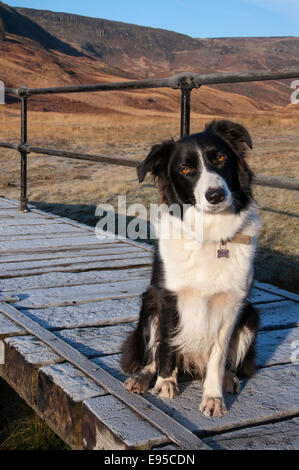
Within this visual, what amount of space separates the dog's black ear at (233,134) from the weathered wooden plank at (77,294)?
1.23 m

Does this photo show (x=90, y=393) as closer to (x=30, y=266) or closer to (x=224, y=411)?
(x=224, y=411)

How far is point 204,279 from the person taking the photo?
1.94 meters

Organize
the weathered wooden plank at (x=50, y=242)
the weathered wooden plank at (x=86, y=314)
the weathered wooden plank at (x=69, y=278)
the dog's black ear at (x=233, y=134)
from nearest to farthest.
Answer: the dog's black ear at (x=233, y=134)
the weathered wooden plank at (x=86, y=314)
the weathered wooden plank at (x=69, y=278)
the weathered wooden plank at (x=50, y=242)

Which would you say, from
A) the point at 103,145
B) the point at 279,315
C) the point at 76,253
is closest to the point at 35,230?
A: the point at 76,253

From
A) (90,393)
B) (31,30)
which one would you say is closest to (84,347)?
(90,393)

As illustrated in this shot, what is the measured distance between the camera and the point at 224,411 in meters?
1.80

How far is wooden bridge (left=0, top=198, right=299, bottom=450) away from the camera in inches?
63.9

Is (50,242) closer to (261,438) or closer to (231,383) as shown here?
(231,383)

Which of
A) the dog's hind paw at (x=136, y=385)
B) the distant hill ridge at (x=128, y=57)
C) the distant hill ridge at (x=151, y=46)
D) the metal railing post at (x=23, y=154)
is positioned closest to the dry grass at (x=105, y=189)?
the dog's hind paw at (x=136, y=385)

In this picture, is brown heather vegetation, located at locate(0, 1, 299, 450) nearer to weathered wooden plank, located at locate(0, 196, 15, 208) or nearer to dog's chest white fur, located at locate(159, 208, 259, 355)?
dog's chest white fur, located at locate(159, 208, 259, 355)

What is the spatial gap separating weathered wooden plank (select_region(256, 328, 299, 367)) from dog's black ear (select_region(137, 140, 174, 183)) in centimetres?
92

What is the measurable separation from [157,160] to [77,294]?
1168mm

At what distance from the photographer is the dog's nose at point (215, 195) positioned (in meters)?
1.94

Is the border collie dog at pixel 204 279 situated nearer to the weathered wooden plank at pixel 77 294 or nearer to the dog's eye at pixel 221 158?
the dog's eye at pixel 221 158
